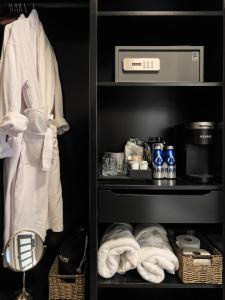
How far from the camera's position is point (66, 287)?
1.33 m

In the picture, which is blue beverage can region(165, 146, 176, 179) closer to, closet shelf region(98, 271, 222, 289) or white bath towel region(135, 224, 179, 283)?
white bath towel region(135, 224, 179, 283)

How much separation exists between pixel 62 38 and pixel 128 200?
3.44ft

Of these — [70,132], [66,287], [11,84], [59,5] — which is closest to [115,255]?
[66,287]

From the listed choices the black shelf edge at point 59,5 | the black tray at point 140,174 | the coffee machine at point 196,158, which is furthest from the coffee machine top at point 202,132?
the black shelf edge at point 59,5

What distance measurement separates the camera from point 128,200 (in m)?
1.22

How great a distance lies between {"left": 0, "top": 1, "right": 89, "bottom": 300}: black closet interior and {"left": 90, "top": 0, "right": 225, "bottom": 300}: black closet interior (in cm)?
12

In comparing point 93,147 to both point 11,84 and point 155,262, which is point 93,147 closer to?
point 11,84

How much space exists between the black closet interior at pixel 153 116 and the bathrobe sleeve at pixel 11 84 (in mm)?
333

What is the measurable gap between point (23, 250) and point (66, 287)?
328mm

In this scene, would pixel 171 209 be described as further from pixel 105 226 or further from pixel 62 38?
pixel 62 38

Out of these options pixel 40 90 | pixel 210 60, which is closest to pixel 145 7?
pixel 210 60

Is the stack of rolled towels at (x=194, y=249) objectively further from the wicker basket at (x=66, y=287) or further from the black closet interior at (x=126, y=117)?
the wicker basket at (x=66, y=287)

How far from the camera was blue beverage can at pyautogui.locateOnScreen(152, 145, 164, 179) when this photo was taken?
1.37 m

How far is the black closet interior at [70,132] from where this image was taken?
1.63 meters
